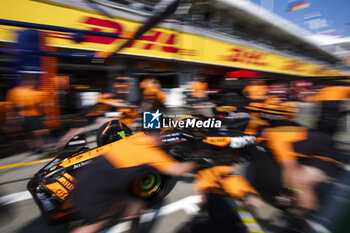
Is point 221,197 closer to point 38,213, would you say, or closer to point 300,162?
point 300,162

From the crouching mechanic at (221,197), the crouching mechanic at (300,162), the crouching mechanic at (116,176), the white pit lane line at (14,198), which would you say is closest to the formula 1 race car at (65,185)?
the crouching mechanic at (116,176)

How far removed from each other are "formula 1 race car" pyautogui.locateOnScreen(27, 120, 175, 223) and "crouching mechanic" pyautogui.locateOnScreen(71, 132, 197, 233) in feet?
0.60

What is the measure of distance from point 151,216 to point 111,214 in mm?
529

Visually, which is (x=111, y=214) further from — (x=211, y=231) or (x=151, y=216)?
(x=211, y=231)

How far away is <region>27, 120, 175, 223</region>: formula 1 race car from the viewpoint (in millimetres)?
1599

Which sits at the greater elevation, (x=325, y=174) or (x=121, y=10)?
(x=121, y=10)

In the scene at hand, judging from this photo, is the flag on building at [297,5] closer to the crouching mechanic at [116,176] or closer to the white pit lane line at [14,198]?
the crouching mechanic at [116,176]

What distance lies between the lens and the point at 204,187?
170 cm

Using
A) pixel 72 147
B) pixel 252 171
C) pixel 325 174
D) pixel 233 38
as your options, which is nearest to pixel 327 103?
pixel 325 174

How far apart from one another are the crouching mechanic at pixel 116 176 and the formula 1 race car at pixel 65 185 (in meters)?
0.18

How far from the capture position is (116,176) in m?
1.61

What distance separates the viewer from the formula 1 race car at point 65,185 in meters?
1.60

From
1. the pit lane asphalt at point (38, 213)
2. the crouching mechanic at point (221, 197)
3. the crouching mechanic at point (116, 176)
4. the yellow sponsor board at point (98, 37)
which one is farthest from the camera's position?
the yellow sponsor board at point (98, 37)

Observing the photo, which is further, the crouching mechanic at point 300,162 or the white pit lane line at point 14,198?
the white pit lane line at point 14,198
